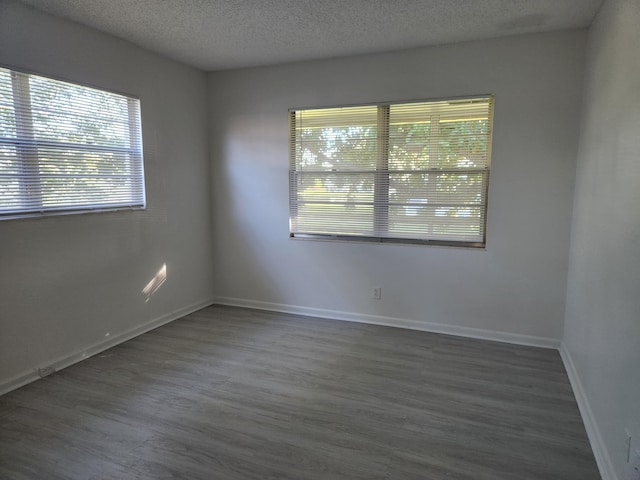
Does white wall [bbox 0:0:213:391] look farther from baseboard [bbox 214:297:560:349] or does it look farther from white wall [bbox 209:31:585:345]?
baseboard [bbox 214:297:560:349]

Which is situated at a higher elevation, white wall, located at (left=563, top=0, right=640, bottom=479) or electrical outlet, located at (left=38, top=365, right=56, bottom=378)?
white wall, located at (left=563, top=0, right=640, bottom=479)

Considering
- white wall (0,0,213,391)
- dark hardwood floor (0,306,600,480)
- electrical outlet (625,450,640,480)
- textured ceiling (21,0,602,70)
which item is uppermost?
textured ceiling (21,0,602,70)

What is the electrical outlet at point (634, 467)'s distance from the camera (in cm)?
152

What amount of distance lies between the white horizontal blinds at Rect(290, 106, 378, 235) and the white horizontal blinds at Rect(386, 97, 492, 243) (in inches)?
9.9

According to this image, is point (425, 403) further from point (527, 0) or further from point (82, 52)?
point (82, 52)

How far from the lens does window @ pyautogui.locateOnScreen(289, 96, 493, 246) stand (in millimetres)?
3512

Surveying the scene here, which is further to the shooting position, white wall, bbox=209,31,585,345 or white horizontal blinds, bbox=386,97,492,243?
white horizontal blinds, bbox=386,97,492,243

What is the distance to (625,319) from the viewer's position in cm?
180

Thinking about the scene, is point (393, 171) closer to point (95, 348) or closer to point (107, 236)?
point (107, 236)

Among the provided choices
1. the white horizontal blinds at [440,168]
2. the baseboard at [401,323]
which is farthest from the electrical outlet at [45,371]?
the white horizontal blinds at [440,168]

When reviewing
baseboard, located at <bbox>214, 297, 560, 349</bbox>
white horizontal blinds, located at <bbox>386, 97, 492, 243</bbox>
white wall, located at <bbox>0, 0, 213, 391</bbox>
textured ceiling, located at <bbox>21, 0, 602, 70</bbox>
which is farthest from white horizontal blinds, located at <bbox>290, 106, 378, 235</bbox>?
white wall, located at <bbox>0, 0, 213, 391</bbox>

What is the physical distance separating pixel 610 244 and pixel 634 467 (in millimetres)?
1088

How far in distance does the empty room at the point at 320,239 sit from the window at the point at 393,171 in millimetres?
21

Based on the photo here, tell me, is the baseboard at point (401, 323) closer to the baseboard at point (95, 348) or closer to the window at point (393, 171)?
the baseboard at point (95, 348)
